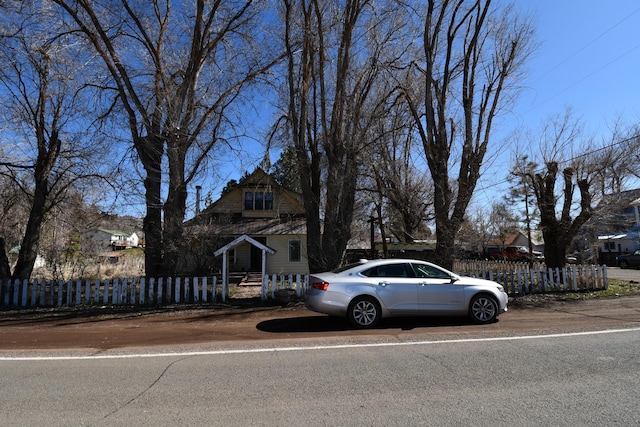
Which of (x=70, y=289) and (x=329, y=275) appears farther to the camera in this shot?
(x=70, y=289)

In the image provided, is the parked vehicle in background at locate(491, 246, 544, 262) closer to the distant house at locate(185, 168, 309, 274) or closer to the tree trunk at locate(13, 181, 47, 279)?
the distant house at locate(185, 168, 309, 274)

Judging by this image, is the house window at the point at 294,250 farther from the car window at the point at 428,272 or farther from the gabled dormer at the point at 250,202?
the car window at the point at 428,272

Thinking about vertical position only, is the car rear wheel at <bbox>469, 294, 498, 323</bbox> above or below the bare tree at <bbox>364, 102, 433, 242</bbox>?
below

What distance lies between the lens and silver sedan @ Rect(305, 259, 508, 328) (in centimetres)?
802

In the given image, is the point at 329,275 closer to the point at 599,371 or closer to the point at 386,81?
the point at 599,371

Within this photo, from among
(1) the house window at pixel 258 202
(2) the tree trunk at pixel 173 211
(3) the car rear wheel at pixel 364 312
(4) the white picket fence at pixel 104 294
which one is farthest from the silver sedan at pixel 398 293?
(1) the house window at pixel 258 202

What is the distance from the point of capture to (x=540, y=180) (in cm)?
1702

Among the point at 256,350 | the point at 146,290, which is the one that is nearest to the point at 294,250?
the point at 146,290

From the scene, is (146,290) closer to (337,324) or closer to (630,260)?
(337,324)

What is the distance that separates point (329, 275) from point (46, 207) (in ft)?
40.9

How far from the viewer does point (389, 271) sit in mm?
8469

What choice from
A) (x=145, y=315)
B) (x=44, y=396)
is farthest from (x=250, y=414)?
(x=145, y=315)

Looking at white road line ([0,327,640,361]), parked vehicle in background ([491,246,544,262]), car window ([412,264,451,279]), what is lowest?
white road line ([0,327,640,361])

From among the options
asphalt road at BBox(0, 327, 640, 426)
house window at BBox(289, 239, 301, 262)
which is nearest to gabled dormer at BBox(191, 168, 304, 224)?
house window at BBox(289, 239, 301, 262)
